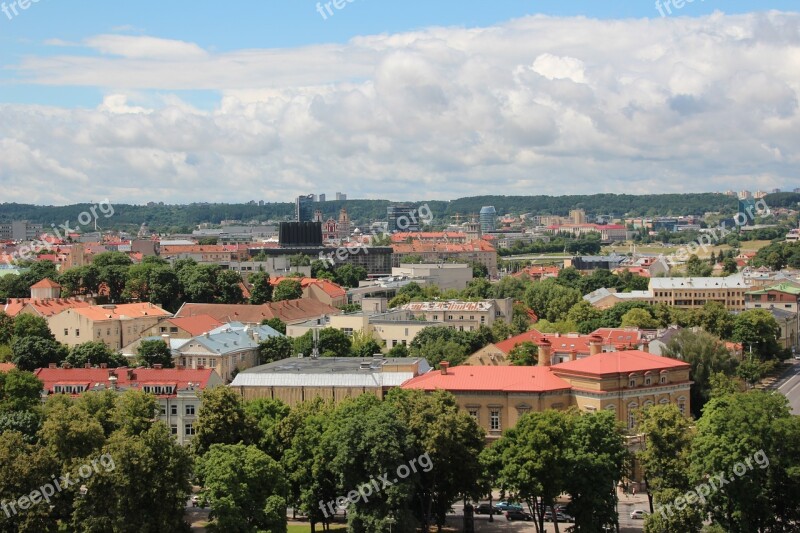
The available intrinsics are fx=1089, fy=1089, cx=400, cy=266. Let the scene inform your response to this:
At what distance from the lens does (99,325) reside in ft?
281

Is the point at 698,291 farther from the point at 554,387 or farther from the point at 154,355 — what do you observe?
the point at 554,387

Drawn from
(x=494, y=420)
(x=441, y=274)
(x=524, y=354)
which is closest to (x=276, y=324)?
(x=524, y=354)

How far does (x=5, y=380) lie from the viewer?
6016 centimetres

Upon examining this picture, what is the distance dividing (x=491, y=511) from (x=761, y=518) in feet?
38.9

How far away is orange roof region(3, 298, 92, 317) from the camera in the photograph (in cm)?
9035

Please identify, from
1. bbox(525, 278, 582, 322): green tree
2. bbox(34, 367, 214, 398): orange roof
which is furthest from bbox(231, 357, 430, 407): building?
bbox(525, 278, 582, 322): green tree

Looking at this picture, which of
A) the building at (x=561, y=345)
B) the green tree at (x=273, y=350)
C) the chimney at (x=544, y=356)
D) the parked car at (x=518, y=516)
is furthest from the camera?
the green tree at (x=273, y=350)

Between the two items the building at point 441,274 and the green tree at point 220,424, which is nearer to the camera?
Result: the green tree at point 220,424

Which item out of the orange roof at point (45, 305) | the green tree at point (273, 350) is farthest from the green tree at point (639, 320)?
the orange roof at point (45, 305)

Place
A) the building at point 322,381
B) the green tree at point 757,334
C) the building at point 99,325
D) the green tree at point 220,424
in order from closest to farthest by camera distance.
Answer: the green tree at point 220,424, the building at point 322,381, the building at point 99,325, the green tree at point 757,334

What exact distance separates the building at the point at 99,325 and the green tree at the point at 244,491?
42.9 m

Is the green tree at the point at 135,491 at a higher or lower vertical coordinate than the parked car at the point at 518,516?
higher

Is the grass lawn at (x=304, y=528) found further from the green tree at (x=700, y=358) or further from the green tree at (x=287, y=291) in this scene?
the green tree at (x=287, y=291)

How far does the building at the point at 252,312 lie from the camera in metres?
96.0
